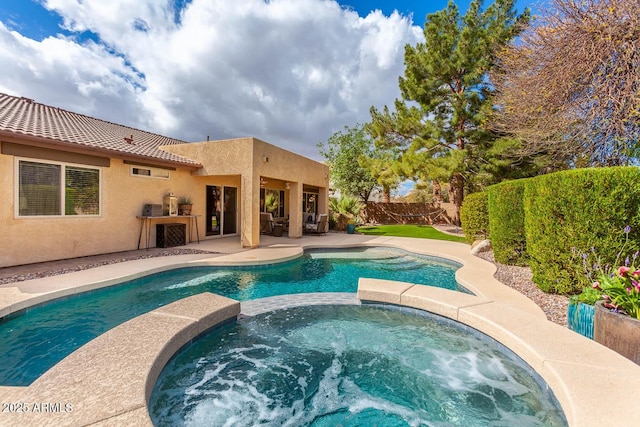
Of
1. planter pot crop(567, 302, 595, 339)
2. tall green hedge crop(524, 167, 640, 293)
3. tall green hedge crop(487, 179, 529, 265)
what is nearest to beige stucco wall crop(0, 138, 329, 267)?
tall green hedge crop(487, 179, 529, 265)

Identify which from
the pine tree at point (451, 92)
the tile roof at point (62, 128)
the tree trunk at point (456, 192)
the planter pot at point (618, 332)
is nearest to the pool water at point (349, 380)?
the planter pot at point (618, 332)

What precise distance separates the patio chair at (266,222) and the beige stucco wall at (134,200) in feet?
4.82

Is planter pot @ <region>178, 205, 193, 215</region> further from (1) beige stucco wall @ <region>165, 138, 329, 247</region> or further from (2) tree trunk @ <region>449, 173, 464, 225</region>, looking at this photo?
(2) tree trunk @ <region>449, 173, 464, 225</region>

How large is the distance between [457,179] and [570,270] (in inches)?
713

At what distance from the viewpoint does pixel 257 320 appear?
19.3 ft

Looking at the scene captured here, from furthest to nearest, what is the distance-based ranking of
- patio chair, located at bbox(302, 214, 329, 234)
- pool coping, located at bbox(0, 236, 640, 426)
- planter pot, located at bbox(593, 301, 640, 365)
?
patio chair, located at bbox(302, 214, 329, 234)
planter pot, located at bbox(593, 301, 640, 365)
pool coping, located at bbox(0, 236, 640, 426)

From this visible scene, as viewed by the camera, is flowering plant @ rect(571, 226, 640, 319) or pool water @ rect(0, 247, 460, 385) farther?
pool water @ rect(0, 247, 460, 385)

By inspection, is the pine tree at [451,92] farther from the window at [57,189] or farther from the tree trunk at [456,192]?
the window at [57,189]

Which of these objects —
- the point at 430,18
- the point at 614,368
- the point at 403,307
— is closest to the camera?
the point at 614,368

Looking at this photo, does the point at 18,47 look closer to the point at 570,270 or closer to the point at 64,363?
the point at 64,363

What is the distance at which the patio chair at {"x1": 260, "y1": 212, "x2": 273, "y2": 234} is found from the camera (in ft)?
58.3

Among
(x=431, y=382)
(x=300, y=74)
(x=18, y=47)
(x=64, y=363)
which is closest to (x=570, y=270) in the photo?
(x=431, y=382)

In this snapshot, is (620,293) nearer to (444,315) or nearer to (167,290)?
(444,315)

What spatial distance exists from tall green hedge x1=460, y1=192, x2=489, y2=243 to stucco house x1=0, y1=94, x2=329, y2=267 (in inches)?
351
